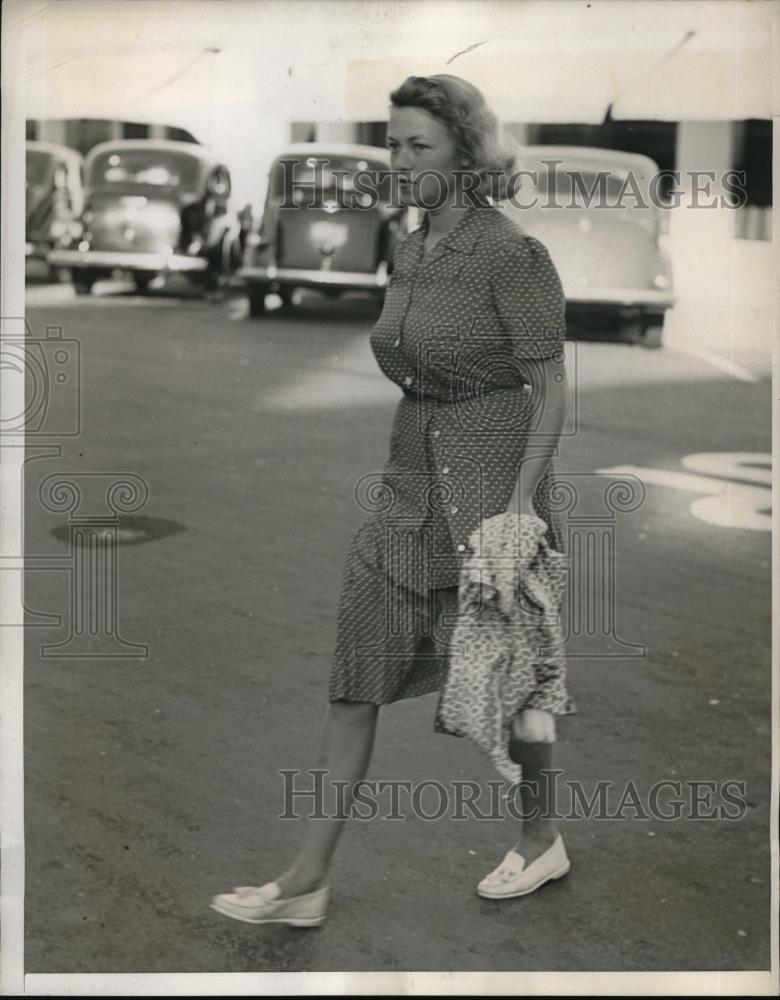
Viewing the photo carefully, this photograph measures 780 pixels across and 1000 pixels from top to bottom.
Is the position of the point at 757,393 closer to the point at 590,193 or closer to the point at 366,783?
the point at 590,193

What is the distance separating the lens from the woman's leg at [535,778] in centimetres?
438

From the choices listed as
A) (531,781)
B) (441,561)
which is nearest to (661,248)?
(441,561)

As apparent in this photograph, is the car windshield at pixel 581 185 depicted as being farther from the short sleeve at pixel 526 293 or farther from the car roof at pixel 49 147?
the car roof at pixel 49 147

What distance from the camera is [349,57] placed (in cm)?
453

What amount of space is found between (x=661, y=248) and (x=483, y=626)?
47.4 inches

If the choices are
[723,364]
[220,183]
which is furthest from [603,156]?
[220,183]

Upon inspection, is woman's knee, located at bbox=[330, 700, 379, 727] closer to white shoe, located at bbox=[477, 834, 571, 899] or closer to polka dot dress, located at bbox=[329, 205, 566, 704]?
polka dot dress, located at bbox=[329, 205, 566, 704]

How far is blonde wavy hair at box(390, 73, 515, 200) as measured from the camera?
4.23 m

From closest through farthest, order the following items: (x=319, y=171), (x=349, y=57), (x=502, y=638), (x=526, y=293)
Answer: (x=526, y=293) < (x=502, y=638) < (x=349, y=57) < (x=319, y=171)

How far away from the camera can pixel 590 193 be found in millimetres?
4641

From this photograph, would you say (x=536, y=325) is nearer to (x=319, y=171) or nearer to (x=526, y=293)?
(x=526, y=293)

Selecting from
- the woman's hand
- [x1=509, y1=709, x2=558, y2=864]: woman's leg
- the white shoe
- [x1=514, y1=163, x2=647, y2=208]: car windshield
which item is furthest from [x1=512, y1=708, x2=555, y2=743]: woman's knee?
[x1=514, y1=163, x2=647, y2=208]: car windshield

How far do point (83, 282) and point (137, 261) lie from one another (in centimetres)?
19

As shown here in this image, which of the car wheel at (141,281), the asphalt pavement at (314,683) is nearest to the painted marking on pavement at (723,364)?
the asphalt pavement at (314,683)
